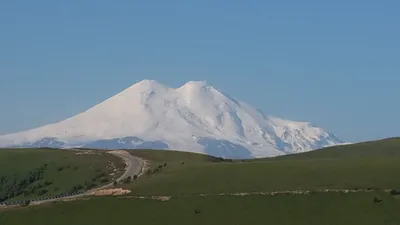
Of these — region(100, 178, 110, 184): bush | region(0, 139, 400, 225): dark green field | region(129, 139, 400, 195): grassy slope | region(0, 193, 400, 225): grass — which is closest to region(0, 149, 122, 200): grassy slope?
region(100, 178, 110, 184): bush

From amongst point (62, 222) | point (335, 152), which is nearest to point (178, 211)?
point (62, 222)

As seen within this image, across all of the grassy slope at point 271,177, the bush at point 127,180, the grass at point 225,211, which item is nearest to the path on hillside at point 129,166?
the bush at point 127,180

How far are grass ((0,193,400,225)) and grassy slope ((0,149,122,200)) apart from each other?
28.9 m

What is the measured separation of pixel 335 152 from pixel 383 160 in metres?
69.3

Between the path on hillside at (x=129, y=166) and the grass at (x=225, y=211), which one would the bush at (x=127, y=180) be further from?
the grass at (x=225, y=211)

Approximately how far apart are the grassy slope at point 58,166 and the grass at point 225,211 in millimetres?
28876

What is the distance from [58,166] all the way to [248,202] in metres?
57.6

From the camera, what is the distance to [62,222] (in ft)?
214

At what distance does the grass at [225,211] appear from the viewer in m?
60.9

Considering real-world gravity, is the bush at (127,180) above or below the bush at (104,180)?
below

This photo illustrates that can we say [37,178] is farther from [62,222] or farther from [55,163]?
[62,222]

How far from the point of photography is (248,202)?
67500 mm

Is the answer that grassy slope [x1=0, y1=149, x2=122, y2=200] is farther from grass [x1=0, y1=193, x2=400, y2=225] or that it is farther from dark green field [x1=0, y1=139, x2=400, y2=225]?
grass [x1=0, y1=193, x2=400, y2=225]

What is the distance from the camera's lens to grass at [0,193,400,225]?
6088 cm
